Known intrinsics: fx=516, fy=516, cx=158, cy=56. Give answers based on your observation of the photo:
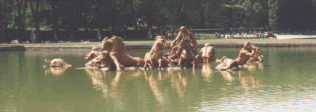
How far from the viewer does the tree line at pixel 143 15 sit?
209 ft

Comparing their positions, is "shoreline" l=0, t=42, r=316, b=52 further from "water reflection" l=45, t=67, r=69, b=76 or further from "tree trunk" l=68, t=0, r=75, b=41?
"water reflection" l=45, t=67, r=69, b=76

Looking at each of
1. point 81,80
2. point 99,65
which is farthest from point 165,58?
Result: point 81,80

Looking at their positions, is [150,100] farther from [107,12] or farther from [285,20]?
[285,20]

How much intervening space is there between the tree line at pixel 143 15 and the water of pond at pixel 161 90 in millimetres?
38468

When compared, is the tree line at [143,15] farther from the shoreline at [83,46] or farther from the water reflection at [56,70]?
the water reflection at [56,70]

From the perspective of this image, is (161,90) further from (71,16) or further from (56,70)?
(71,16)

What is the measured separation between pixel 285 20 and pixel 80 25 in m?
37.5

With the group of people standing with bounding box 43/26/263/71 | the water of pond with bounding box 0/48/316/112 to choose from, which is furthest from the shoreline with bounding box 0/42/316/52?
the water of pond with bounding box 0/48/316/112

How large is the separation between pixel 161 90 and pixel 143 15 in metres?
54.6

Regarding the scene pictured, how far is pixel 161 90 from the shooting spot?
17906 millimetres

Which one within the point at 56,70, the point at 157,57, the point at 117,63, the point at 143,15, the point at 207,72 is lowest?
the point at 207,72

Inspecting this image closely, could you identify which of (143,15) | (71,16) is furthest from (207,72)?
(143,15)

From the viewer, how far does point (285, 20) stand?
283 ft

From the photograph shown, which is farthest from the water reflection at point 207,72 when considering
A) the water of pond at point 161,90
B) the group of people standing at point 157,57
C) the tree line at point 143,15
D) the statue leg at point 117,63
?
the tree line at point 143,15
